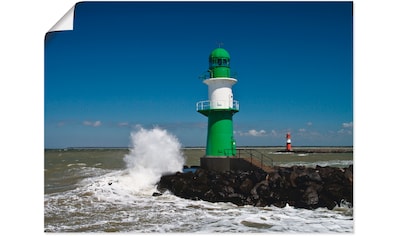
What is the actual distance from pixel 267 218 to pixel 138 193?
6.93 feet

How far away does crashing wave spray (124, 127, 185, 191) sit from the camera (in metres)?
6.00

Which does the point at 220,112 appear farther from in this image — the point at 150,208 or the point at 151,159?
the point at 150,208

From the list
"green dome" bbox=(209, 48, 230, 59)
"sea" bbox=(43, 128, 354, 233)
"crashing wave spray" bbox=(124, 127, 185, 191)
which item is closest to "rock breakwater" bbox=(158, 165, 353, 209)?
"sea" bbox=(43, 128, 354, 233)

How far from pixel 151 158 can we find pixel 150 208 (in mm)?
1567

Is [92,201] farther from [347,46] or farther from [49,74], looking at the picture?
[347,46]

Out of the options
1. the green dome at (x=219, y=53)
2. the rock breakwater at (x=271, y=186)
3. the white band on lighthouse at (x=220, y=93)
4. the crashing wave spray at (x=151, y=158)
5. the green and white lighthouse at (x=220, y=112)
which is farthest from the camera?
the white band on lighthouse at (x=220, y=93)

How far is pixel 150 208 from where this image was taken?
5422 millimetres

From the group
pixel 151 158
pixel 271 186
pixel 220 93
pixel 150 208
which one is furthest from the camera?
pixel 151 158

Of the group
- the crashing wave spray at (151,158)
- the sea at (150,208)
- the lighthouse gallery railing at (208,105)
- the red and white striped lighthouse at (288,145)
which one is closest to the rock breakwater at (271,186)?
the sea at (150,208)

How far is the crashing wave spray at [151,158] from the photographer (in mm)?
6004

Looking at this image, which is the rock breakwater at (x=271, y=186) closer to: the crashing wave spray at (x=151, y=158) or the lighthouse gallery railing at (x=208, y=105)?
the crashing wave spray at (x=151, y=158)

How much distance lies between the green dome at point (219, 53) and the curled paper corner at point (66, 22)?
5.91 feet

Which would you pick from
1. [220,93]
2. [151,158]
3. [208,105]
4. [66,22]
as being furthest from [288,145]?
[66,22]

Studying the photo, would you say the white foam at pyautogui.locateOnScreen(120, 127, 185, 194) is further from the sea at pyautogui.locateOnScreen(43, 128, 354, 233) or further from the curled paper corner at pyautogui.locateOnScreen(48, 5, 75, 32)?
the curled paper corner at pyautogui.locateOnScreen(48, 5, 75, 32)
